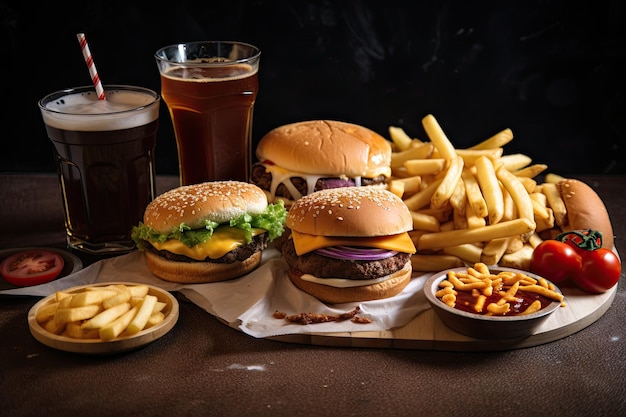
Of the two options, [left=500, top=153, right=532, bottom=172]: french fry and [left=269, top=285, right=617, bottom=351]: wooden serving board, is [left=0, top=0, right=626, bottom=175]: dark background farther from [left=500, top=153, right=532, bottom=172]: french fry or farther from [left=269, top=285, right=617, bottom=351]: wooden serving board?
[left=269, top=285, right=617, bottom=351]: wooden serving board

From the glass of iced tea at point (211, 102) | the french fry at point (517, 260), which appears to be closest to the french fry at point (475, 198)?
the french fry at point (517, 260)

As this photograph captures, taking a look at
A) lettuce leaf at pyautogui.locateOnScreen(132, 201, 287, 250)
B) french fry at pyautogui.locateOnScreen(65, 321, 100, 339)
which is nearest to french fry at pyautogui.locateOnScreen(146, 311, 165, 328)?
french fry at pyautogui.locateOnScreen(65, 321, 100, 339)

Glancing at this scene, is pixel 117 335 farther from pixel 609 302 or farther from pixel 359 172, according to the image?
pixel 609 302

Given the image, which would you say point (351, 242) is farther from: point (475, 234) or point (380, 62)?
point (380, 62)

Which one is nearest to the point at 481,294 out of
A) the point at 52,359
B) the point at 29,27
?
the point at 52,359

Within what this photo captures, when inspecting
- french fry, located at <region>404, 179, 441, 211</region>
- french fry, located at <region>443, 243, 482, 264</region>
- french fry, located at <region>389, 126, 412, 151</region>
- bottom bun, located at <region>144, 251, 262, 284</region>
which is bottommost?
bottom bun, located at <region>144, 251, 262, 284</region>

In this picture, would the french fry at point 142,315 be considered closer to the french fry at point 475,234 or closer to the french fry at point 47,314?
the french fry at point 47,314

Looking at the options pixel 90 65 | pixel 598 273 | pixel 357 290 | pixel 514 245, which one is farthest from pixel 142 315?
pixel 598 273
